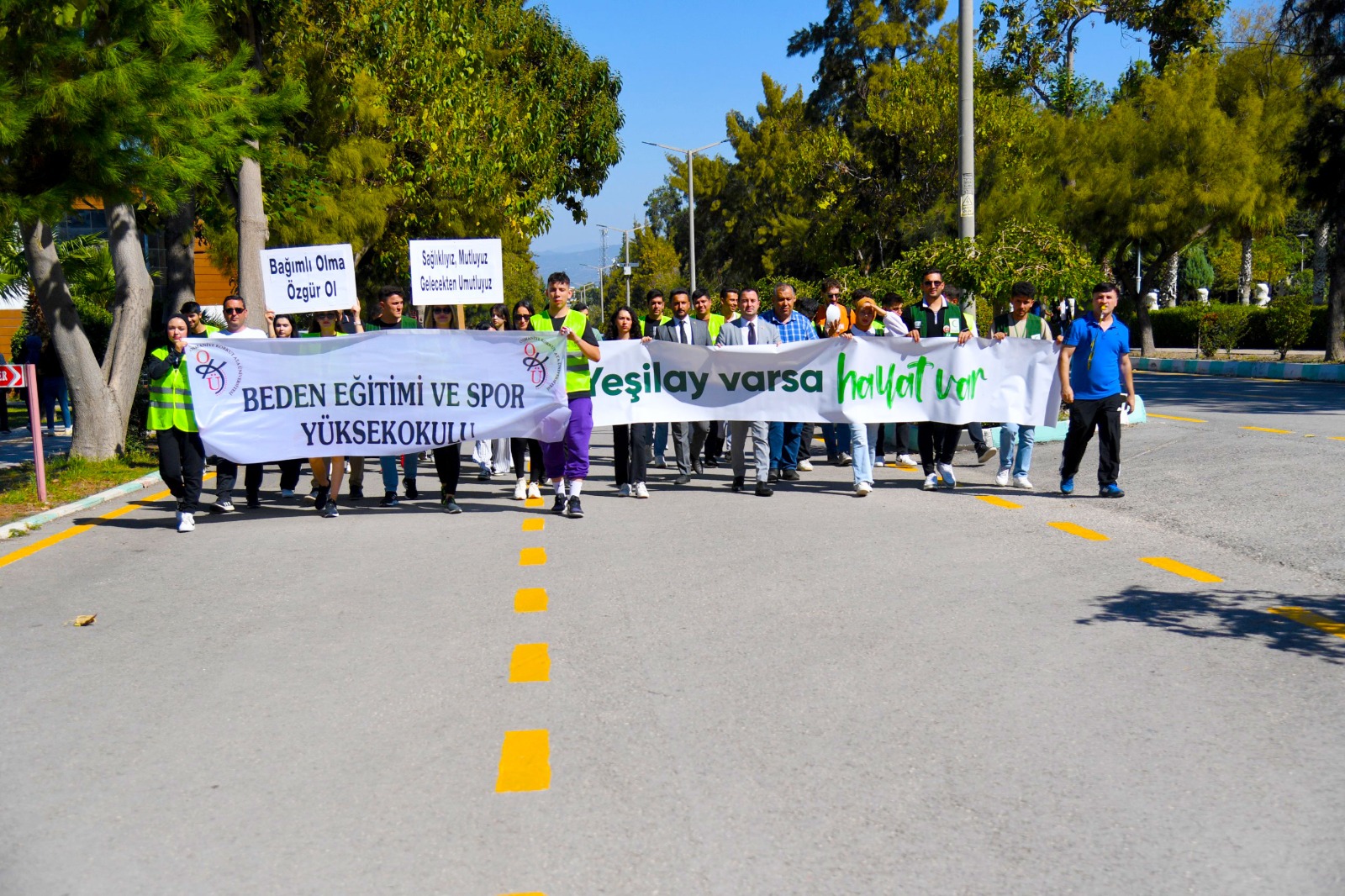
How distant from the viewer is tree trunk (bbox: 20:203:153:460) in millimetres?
15367

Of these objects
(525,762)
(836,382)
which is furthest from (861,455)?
(525,762)

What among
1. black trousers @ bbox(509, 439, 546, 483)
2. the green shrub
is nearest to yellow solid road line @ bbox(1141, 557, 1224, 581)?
black trousers @ bbox(509, 439, 546, 483)

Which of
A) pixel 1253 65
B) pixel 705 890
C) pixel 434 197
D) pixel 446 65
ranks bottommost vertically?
pixel 705 890

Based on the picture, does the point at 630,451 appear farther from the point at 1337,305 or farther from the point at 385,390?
the point at 1337,305

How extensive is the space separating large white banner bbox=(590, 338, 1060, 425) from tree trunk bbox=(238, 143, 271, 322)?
8298 mm

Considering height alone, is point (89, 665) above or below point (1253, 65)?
below

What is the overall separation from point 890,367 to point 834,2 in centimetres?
4770

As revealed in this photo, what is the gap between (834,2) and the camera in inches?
2234

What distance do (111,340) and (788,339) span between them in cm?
869

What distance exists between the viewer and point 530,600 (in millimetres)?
8008

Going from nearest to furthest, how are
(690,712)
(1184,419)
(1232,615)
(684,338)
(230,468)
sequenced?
(690,712), (1232,615), (230,468), (684,338), (1184,419)

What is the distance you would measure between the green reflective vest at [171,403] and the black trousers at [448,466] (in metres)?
2.07

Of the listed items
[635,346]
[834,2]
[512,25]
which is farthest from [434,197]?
[834,2]

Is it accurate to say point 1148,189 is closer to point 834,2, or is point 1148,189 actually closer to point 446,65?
point 834,2
